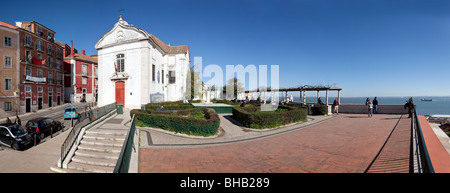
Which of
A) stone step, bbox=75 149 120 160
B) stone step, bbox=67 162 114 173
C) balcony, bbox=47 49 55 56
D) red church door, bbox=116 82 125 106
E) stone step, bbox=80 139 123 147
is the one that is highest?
balcony, bbox=47 49 55 56

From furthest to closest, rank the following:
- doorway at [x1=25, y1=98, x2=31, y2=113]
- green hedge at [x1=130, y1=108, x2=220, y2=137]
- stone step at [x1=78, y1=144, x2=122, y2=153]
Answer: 1. doorway at [x1=25, y1=98, x2=31, y2=113]
2. green hedge at [x1=130, y1=108, x2=220, y2=137]
3. stone step at [x1=78, y1=144, x2=122, y2=153]

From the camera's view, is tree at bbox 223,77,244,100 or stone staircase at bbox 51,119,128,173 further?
tree at bbox 223,77,244,100

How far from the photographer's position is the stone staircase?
6.16m

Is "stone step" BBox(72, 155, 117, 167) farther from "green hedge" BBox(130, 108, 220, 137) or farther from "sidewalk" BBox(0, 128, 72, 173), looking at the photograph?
"green hedge" BBox(130, 108, 220, 137)

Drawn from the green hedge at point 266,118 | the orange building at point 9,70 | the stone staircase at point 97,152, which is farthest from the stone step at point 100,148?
the orange building at point 9,70

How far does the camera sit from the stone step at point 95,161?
617 centimetres

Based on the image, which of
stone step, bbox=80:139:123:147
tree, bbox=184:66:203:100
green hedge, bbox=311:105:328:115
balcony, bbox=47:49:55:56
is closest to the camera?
stone step, bbox=80:139:123:147

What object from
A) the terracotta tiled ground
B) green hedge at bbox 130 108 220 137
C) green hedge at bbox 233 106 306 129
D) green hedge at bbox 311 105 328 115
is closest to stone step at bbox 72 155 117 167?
the terracotta tiled ground

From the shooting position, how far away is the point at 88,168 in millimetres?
6109

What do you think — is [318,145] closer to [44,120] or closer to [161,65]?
[44,120]

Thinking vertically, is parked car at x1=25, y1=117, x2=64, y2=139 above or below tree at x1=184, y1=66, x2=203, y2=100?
below

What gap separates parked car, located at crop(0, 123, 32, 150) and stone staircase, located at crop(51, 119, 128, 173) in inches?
161
